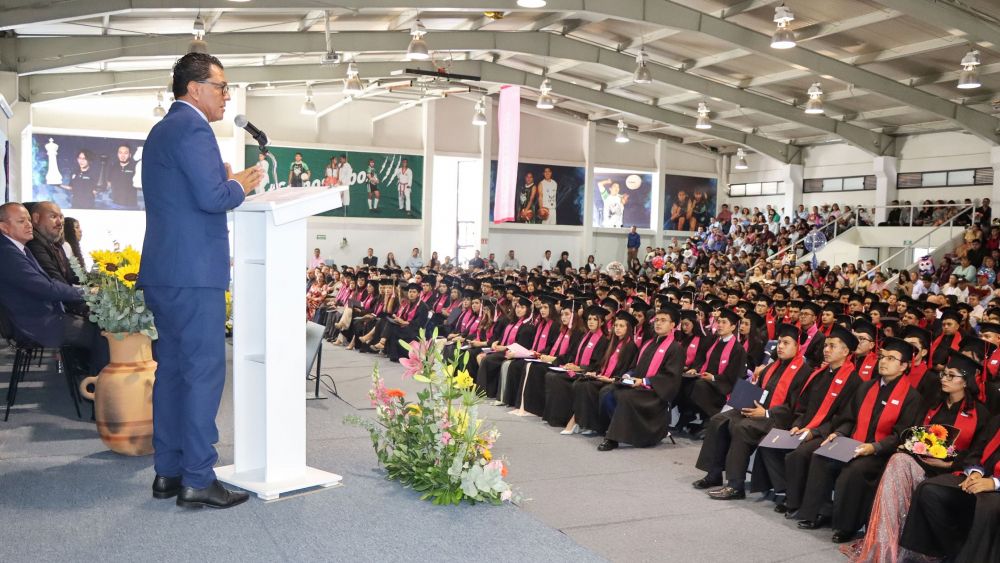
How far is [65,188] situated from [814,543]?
882 inches

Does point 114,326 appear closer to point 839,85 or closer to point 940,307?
point 940,307

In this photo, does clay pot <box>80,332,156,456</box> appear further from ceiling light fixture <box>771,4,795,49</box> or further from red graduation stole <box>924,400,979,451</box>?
ceiling light fixture <box>771,4,795,49</box>

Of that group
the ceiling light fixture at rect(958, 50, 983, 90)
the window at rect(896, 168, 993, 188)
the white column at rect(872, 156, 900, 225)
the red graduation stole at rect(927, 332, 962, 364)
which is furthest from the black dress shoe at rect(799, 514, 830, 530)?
the white column at rect(872, 156, 900, 225)

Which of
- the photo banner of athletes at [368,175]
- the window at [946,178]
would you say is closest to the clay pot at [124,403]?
the photo banner of athletes at [368,175]

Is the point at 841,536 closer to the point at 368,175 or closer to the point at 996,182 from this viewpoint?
the point at 996,182

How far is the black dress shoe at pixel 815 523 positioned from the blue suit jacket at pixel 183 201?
408cm

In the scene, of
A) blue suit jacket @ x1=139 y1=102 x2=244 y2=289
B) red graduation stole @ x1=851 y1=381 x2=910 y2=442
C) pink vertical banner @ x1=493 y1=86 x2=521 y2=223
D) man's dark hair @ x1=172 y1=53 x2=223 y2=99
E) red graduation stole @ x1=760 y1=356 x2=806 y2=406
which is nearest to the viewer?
blue suit jacket @ x1=139 y1=102 x2=244 y2=289

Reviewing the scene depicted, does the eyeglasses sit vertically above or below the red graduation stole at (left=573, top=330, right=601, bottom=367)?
above

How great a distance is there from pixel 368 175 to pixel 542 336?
17.0 metres

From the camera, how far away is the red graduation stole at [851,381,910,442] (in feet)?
17.9

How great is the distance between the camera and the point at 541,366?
9.02 metres

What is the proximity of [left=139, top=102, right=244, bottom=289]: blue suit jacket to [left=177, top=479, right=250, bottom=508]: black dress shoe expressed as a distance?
2.85 ft

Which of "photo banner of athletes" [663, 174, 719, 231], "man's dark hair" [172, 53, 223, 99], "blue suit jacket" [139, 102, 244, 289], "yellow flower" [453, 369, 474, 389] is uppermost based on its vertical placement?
"photo banner of athletes" [663, 174, 719, 231]

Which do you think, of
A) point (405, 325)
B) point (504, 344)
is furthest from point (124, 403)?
point (405, 325)
